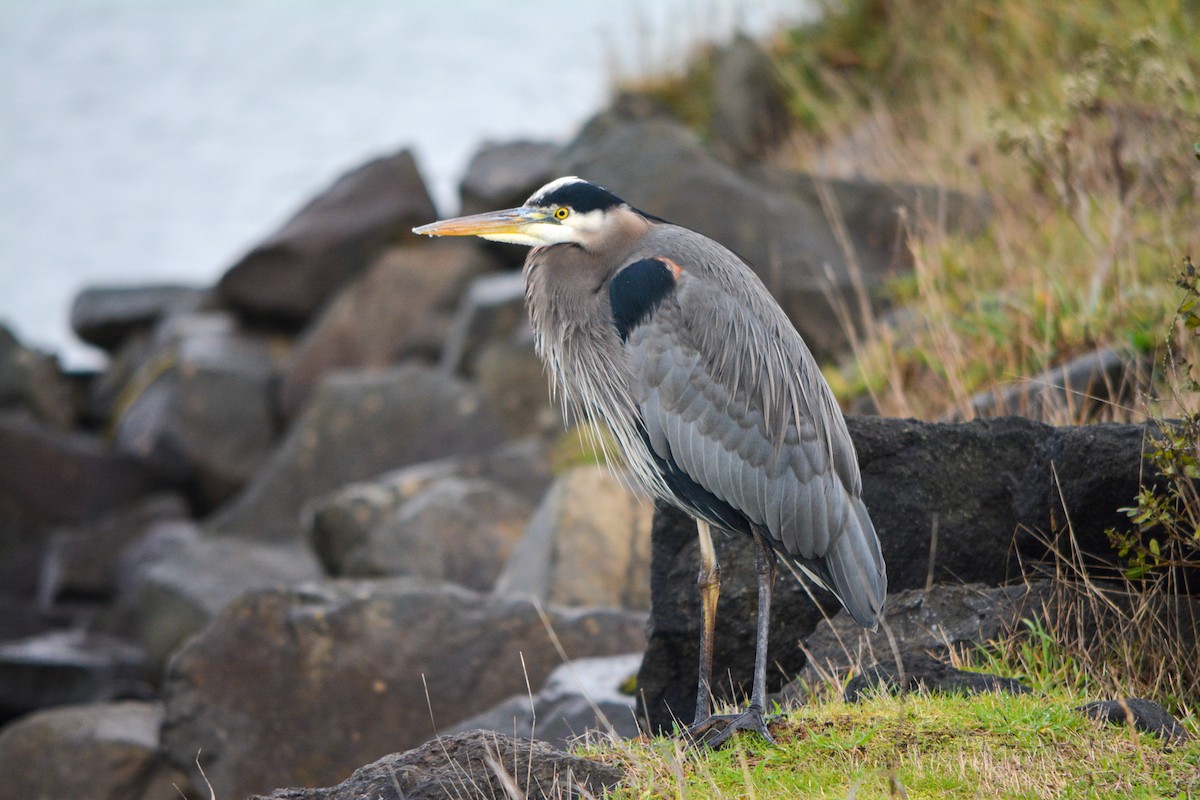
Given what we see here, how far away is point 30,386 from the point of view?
1529 cm

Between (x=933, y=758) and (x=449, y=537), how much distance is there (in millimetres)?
5743

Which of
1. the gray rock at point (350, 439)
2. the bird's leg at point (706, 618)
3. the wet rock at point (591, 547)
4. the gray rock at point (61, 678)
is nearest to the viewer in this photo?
the bird's leg at point (706, 618)

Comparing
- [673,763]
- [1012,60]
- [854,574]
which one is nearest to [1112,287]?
[854,574]

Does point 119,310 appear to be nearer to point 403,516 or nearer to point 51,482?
point 51,482

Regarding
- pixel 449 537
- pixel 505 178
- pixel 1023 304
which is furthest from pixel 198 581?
pixel 1023 304

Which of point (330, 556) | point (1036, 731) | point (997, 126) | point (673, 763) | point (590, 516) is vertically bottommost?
point (330, 556)

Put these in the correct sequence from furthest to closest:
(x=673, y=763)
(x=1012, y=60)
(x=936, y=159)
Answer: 1. (x=1012, y=60)
2. (x=936, y=159)
3. (x=673, y=763)

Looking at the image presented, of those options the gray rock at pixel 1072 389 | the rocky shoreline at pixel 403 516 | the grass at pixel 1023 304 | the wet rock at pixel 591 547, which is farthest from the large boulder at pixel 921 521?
the wet rock at pixel 591 547

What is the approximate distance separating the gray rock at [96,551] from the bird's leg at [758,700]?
418 inches

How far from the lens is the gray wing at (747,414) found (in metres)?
4.16

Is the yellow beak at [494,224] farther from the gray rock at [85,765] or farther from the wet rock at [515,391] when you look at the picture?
the wet rock at [515,391]

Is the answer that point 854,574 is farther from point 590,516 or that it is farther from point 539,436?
point 539,436

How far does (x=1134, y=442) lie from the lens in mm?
4328

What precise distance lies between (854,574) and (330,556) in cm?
640
